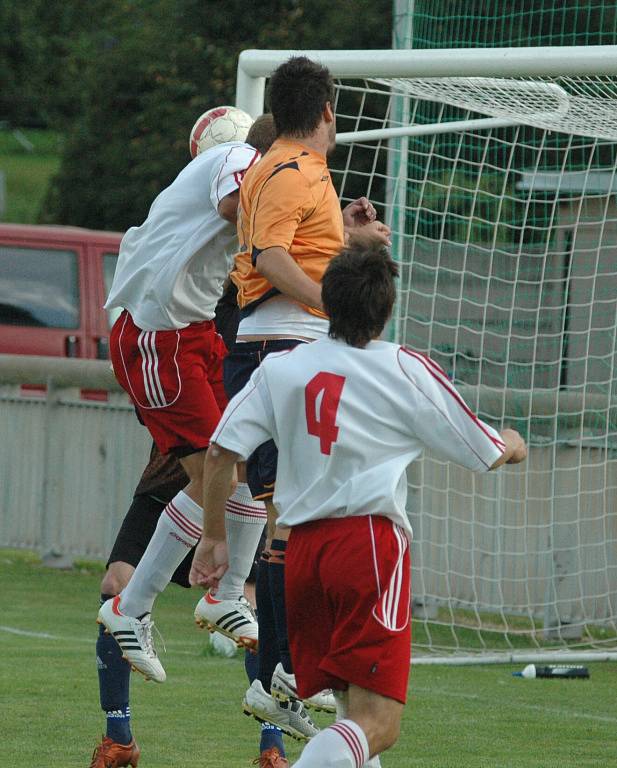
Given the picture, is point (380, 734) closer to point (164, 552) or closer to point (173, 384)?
point (164, 552)

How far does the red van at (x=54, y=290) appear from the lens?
16.7 m

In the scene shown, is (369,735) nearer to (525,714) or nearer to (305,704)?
(305,704)

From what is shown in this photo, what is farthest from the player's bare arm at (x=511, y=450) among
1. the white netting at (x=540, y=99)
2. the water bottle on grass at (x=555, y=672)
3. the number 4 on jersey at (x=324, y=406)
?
the water bottle on grass at (x=555, y=672)

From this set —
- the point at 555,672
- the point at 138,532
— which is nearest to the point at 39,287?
the point at 555,672

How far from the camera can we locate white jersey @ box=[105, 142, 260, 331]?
6016 mm

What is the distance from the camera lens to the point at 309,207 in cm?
554

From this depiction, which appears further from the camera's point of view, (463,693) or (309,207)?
(463,693)

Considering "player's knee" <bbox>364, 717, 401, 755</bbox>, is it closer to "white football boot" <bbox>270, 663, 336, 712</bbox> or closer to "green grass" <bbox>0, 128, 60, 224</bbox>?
"white football boot" <bbox>270, 663, 336, 712</bbox>

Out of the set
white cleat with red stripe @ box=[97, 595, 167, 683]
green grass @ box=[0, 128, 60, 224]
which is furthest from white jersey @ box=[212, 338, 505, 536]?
green grass @ box=[0, 128, 60, 224]

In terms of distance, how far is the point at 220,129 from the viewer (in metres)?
6.66

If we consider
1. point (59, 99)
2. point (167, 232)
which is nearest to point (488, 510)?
point (167, 232)

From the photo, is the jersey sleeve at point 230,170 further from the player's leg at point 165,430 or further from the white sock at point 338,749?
the white sock at point 338,749

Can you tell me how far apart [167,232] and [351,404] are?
5.37 feet

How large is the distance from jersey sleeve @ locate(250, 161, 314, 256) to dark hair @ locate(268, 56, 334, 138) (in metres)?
0.18
